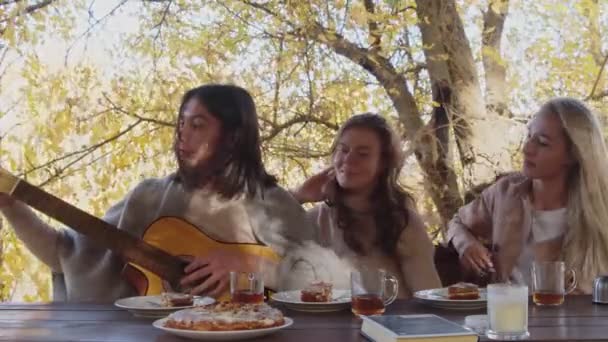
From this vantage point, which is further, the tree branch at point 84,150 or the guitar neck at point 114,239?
the tree branch at point 84,150

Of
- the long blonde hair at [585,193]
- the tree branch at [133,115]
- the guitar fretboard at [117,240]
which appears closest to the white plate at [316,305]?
the guitar fretboard at [117,240]

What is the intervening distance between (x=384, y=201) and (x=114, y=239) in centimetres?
84

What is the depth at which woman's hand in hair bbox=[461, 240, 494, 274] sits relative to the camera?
215 centimetres

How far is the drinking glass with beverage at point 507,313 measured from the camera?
1218 millimetres

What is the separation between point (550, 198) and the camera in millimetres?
2229

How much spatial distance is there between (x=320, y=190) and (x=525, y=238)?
25.1 inches

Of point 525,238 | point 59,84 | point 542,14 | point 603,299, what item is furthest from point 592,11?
point 59,84

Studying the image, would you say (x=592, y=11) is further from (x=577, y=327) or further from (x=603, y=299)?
(x=577, y=327)

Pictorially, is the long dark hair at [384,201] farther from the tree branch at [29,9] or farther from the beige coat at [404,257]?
the tree branch at [29,9]

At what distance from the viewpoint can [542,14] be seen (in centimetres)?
361

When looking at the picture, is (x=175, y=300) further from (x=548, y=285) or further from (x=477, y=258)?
(x=477, y=258)

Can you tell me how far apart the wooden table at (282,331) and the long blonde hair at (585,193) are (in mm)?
429

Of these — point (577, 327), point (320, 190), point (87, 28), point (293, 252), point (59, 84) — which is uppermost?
point (87, 28)

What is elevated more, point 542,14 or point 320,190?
point 542,14
